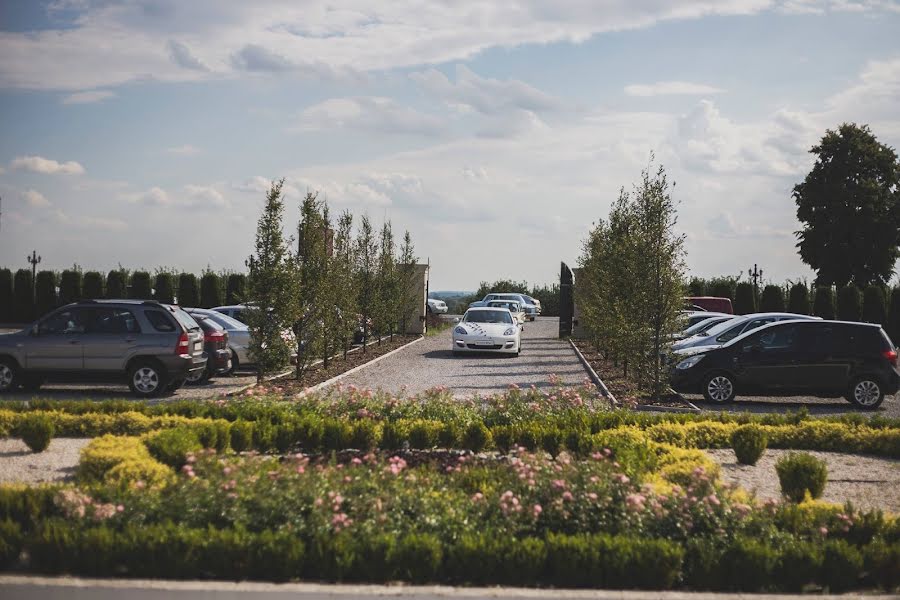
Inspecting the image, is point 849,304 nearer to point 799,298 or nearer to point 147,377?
point 799,298

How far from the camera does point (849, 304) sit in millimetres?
40375

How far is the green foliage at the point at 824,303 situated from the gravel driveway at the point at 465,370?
15.3 meters

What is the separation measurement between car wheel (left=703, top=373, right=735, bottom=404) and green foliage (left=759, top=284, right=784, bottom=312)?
2645 centimetres

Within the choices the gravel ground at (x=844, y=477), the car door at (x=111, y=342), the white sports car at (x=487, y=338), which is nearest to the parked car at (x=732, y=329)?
the white sports car at (x=487, y=338)

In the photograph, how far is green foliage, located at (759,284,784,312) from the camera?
137ft

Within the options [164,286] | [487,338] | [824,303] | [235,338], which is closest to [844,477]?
[235,338]

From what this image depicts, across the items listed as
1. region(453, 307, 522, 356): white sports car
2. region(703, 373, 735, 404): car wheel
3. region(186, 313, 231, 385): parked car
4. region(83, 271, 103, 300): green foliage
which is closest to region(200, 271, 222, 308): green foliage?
region(83, 271, 103, 300): green foliage

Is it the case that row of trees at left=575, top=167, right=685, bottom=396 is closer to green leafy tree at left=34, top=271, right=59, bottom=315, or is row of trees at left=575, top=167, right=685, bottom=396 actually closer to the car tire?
the car tire

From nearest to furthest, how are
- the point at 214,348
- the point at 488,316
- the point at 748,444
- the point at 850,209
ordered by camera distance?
the point at 748,444 → the point at 214,348 → the point at 488,316 → the point at 850,209

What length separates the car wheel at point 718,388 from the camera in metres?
17.1

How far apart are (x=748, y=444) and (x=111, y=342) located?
11402 mm

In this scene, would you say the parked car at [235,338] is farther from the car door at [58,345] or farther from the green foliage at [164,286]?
the green foliage at [164,286]

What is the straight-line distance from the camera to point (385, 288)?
31547 millimetres

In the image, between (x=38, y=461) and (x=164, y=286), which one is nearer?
(x=38, y=461)
